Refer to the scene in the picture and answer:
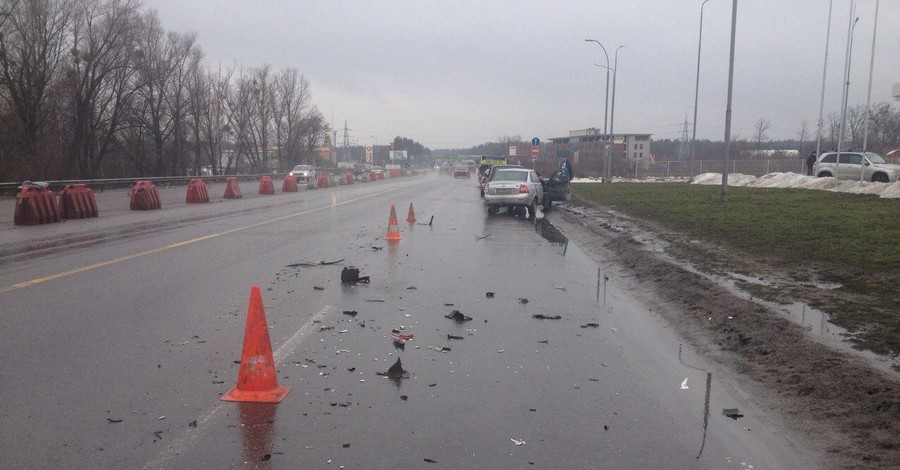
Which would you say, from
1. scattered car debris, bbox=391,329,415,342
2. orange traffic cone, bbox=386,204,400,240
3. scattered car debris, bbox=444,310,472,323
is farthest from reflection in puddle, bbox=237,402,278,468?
orange traffic cone, bbox=386,204,400,240

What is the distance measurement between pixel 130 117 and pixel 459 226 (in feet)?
132

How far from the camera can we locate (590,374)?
20.0ft

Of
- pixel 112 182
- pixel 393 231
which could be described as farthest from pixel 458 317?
pixel 112 182

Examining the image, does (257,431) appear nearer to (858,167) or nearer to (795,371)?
(795,371)

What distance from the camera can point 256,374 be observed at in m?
5.34

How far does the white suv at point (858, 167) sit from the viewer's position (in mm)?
29922

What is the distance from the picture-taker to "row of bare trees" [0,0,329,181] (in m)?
37.9

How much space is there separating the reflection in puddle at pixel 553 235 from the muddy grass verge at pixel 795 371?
14.7ft

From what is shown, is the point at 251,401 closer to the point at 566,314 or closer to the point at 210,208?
the point at 566,314

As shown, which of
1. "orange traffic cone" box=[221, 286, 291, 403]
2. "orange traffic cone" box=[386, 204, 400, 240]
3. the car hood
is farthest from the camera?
the car hood

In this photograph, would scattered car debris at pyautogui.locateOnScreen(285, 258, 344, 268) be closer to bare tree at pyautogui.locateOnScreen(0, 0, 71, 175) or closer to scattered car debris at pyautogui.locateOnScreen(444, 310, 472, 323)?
scattered car debris at pyautogui.locateOnScreen(444, 310, 472, 323)

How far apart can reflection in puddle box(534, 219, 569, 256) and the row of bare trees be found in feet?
86.5

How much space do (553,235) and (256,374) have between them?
13.9m

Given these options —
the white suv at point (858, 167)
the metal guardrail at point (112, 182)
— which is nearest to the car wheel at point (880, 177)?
the white suv at point (858, 167)
